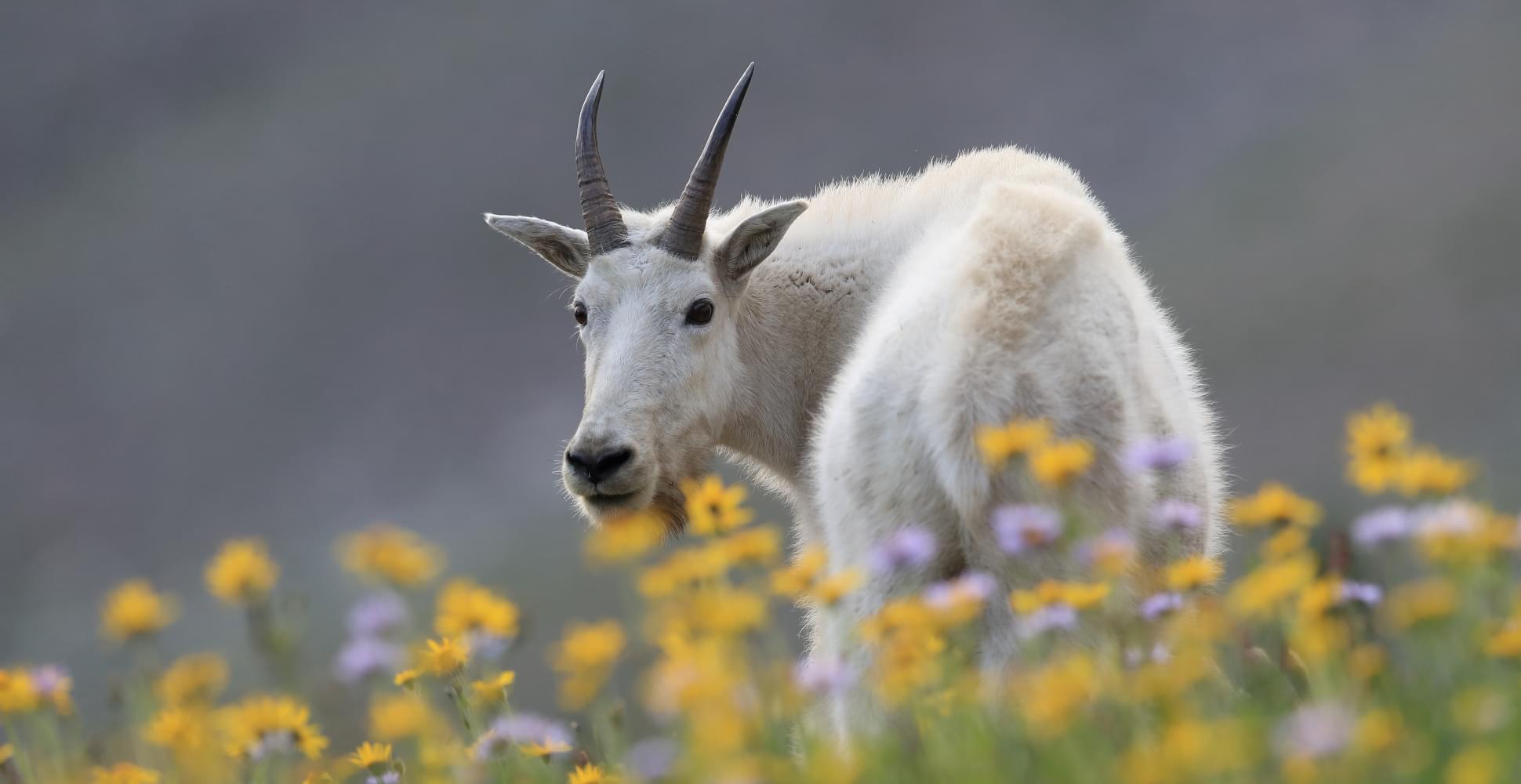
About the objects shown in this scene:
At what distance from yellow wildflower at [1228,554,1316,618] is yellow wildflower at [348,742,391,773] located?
6.94 feet

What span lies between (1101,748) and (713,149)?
4.68 metres

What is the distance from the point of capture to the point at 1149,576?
363 cm

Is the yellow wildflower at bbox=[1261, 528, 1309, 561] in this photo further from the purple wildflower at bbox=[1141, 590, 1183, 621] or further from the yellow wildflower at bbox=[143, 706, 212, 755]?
the yellow wildflower at bbox=[143, 706, 212, 755]

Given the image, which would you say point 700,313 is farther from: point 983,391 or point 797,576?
point 797,576

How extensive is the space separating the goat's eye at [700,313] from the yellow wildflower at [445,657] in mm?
3133

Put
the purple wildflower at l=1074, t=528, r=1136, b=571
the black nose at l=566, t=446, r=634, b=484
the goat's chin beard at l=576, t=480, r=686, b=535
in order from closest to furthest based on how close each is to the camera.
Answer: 1. the purple wildflower at l=1074, t=528, r=1136, b=571
2. the black nose at l=566, t=446, r=634, b=484
3. the goat's chin beard at l=576, t=480, r=686, b=535

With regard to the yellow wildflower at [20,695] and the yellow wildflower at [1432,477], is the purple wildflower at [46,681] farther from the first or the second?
the yellow wildflower at [1432,477]

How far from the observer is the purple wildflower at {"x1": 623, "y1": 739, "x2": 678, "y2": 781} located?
2295 mm

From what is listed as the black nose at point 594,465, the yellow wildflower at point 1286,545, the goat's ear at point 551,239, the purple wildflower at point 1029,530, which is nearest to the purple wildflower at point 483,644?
the purple wildflower at point 1029,530

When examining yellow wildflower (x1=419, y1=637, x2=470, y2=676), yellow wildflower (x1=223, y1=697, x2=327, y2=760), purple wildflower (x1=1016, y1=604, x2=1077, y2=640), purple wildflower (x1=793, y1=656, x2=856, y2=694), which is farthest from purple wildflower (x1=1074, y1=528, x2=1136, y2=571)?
yellow wildflower (x1=223, y1=697, x2=327, y2=760)

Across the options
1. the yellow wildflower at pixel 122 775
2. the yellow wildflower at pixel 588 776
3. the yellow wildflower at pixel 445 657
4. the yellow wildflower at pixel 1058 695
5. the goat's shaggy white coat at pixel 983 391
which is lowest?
the yellow wildflower at pixel 1058 695

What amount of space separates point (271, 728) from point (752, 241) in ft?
12.4

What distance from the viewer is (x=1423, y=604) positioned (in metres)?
2.16

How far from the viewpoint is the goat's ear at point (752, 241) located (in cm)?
604
